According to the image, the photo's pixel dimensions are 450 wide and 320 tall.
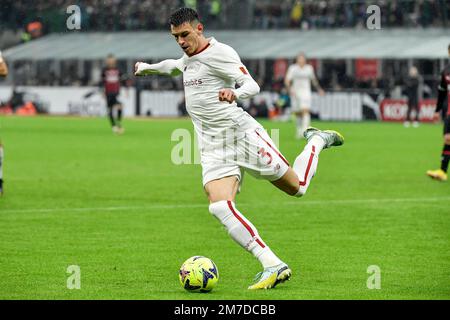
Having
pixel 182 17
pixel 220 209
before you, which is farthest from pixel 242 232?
pixel 182 17

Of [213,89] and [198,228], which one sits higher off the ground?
[213,89]

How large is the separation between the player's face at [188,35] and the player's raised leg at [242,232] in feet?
3.86

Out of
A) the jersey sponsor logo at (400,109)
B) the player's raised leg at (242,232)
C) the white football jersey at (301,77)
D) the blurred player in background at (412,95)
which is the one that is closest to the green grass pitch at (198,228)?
the player's raised leg at (242,232)

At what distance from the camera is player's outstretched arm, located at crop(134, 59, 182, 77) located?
10.5 meters

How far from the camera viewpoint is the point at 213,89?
1017 centimetres

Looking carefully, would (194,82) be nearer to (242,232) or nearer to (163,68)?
(163,68)

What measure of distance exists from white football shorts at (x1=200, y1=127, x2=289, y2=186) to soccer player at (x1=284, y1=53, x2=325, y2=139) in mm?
22587

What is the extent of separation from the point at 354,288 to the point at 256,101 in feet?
132

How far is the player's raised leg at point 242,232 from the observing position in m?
9.66

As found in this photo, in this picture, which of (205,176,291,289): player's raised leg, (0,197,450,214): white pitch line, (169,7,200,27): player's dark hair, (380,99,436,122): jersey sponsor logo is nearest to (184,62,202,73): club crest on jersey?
(169,7,200,27): player's dark hair

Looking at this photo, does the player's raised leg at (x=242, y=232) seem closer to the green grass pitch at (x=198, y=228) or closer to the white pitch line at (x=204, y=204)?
the green grass pitch at (x=198, y=228)

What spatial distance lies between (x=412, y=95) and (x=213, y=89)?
1383 inches

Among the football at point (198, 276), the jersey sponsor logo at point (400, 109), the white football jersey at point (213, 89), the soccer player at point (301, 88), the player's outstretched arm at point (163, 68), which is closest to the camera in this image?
the football at point (198, 276)
